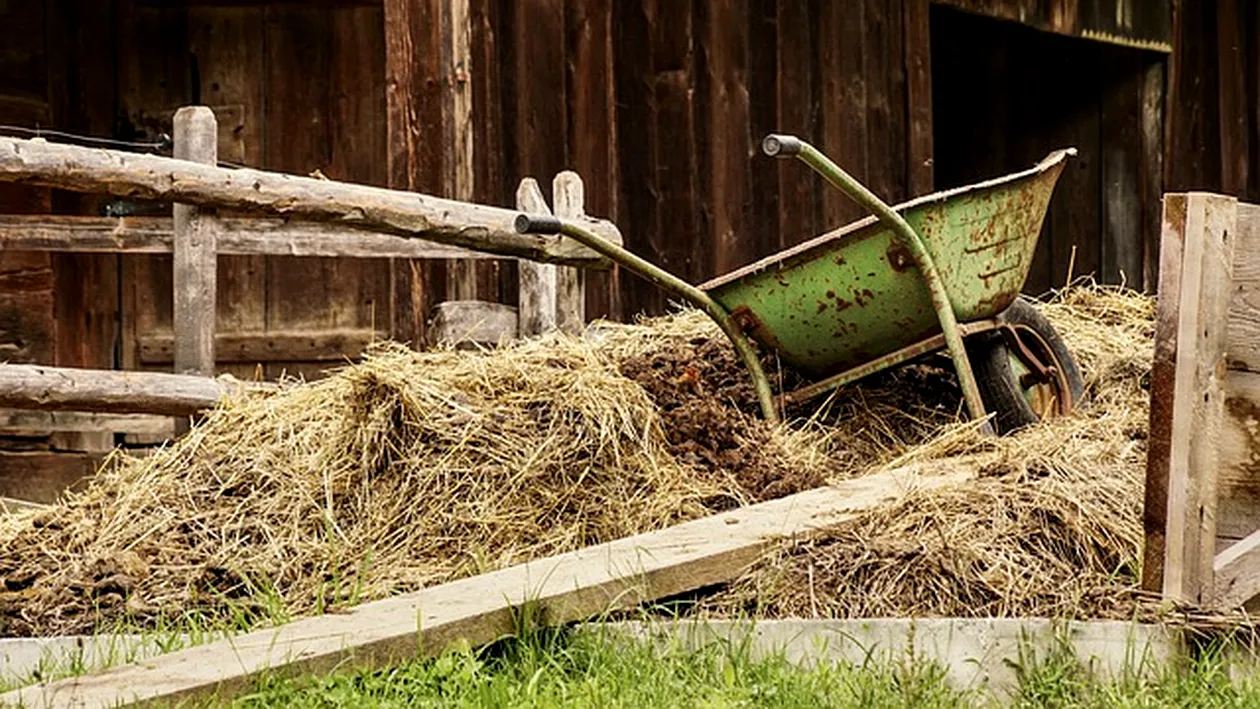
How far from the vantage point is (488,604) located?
3.71 m

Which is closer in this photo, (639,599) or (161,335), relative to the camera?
(639,599)

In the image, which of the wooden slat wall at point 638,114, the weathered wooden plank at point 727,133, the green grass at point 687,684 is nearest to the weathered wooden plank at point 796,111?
the wooden slat wall at point 638,114

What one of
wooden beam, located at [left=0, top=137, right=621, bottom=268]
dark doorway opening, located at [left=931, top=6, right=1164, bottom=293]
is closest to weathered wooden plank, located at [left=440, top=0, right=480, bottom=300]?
wooden beam, located at [left=0, top=137, right=621, bottom=268]

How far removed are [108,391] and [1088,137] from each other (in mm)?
6129

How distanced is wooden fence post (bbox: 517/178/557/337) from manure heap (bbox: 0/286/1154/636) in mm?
826

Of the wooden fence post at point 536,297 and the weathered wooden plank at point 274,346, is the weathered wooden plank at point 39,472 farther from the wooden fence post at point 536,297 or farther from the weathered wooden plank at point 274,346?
the wooden fence post at point 536,297

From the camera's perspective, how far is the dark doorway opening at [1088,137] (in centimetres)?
1012

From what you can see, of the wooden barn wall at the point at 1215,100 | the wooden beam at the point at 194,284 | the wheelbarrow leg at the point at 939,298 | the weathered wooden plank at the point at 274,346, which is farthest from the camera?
the wooden barn wall at the point at 1215,100

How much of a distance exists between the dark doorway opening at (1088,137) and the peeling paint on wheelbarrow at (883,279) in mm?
4245

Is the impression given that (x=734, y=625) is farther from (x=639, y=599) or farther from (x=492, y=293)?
(x=492, y=293)

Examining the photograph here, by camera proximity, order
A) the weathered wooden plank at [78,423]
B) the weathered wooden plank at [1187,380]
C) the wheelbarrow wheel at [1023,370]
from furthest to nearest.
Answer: the weathered wooden plank at [78,423] < the wheelbarrow wheel at [1023,370] < the weathered wooden plank at [1187,380]

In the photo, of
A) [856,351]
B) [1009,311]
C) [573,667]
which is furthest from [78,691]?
[1009,311]

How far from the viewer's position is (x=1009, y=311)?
590 centimetres

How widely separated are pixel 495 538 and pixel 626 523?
0.32 meters
